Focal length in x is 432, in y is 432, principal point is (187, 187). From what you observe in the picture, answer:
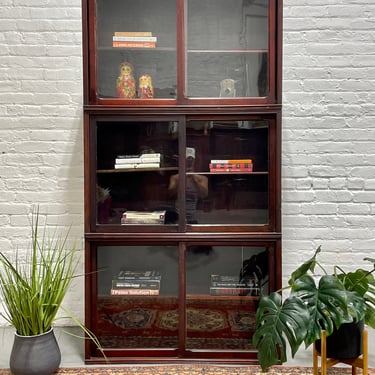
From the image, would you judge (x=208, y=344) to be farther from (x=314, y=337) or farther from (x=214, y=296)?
(x=314, y=337)

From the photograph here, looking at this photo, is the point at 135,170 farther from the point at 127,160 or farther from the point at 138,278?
the point at 138,278

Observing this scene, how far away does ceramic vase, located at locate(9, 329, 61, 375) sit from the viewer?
79.0 inches

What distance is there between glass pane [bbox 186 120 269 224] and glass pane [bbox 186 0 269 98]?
192 millimetres

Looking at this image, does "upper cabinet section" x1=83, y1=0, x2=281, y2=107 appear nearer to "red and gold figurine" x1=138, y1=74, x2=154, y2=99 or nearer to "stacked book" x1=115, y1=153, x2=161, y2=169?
"red and gold figurine" x1=138, y1=74, x2=154, y2=99

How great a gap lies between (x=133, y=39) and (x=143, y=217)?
36.8 inches

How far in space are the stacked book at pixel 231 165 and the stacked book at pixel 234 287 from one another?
0.58 m

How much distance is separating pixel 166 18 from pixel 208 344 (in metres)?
1.72

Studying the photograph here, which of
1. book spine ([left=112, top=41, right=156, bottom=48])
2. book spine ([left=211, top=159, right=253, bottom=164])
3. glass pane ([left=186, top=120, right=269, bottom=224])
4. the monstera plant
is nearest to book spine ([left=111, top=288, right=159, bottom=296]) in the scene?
glass pane ([left=186, top=120, right=269, bottom=224])

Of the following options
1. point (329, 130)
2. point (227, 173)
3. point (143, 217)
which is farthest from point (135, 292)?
point (329, 130)

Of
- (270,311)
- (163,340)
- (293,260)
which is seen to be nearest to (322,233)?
(293,260)

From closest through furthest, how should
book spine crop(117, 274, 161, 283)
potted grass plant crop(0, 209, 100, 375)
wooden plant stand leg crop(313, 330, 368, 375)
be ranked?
wooden plant stand leg crop(313, 330, 368, 375) → potted grass plant crop(0, 209, 100, 375) → book spine crop(117, 274, 161, 283)

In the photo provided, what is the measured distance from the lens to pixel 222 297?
2.32 metres

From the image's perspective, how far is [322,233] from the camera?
2609 millimetres

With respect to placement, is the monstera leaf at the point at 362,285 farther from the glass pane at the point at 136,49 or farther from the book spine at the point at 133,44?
the book spine at the point at 133,44
